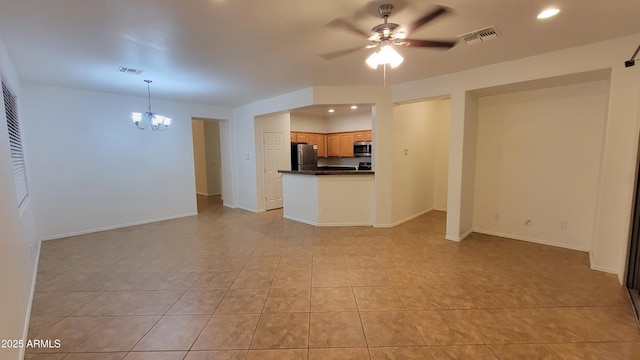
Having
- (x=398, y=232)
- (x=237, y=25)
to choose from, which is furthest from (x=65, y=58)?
(x=398, y=232)

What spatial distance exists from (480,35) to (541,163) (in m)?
2.47

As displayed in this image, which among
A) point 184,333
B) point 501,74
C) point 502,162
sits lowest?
point 184,333

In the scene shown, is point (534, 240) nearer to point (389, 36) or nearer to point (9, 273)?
point (389, 36)

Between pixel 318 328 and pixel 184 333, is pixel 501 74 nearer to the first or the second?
pixel 318 328

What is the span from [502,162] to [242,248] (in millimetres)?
4340

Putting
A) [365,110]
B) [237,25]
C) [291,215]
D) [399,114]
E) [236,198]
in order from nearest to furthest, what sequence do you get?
[237,25], [399,114], [291,215], [236,198], [365,110]

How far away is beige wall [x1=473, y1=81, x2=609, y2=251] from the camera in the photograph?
3639 millimetres

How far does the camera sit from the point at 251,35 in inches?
104

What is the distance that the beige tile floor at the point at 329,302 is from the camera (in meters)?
1.97

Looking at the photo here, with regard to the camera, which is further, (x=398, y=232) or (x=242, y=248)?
(x=398, y=232)

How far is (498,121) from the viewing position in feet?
14.2

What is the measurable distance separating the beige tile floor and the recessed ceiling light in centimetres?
256

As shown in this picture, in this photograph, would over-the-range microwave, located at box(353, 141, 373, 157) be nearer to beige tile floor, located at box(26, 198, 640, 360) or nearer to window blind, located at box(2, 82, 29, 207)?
beige tile floor, located at box(26, 198, 640, 360)

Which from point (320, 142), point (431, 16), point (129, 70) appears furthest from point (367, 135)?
point (431, 16)
